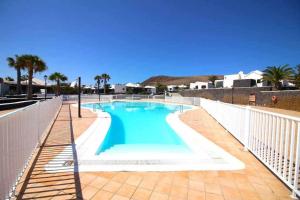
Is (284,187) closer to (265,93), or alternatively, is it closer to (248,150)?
(248,150)

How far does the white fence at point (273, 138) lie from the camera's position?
2439mm

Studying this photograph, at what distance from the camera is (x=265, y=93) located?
63.9ft

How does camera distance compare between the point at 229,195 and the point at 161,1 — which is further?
the point at 161,1

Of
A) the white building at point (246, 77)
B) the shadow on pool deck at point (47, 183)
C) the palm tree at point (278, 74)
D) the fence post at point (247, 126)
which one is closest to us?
the shadow on pool deck at point (47, 183)

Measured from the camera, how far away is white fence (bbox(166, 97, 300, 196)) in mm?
2439

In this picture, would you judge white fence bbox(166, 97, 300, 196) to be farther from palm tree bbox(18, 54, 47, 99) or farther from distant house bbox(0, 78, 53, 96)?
distant house bbox(0, 78, 53, 96)

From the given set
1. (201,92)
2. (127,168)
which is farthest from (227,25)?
(127,168)

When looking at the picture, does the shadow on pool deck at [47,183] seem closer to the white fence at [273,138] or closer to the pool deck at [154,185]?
the pool deck at [154,185]

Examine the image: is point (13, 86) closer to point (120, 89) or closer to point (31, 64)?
point (31, 64)

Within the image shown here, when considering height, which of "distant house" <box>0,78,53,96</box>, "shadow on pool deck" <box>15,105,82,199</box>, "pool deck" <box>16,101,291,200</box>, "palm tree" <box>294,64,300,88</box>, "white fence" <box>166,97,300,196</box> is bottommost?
"pool deck" <box>16,101,291,200</box>

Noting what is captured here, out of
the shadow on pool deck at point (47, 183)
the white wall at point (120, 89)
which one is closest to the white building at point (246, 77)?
the white wall at point (120, 89)

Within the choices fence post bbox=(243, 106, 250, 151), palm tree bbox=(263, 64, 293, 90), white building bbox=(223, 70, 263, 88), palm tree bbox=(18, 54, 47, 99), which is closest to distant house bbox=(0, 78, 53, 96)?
palm tree bbox=(18, 54, 47, 99)

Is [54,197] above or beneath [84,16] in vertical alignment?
beneath

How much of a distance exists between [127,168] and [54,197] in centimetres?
126
